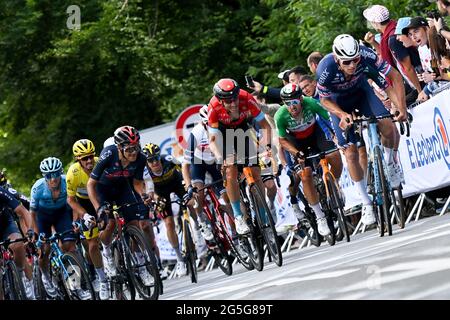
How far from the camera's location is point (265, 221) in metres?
13.1

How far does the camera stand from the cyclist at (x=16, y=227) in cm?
1612

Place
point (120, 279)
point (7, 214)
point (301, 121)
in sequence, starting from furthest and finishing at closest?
point (7, 214) → point (301, 121) → point (120, 279)

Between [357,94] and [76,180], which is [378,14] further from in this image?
[76,180]

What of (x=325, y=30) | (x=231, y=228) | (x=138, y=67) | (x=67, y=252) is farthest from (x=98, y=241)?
(x=138, y=67)

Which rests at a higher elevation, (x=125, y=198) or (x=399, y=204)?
(x=125, y=198)

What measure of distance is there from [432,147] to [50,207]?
523cm

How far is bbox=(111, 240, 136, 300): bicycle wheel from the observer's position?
46.5 ft

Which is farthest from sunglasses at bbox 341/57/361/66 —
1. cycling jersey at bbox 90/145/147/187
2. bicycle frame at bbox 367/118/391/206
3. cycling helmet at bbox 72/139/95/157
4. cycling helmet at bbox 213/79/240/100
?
cycling helmet at bbox 72/139/95/157

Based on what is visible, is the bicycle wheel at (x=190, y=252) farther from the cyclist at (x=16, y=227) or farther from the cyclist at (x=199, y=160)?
the cyclist at (x=16, y=227)

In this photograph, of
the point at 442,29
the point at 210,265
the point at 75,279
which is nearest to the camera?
the point at 442,29

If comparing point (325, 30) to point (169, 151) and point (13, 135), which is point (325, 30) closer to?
point (169, 151)

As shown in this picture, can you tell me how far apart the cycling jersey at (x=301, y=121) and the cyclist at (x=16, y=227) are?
3.25m

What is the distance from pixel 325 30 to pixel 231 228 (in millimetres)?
6405

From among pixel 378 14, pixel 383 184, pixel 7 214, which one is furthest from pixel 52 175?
pixel 383 184
